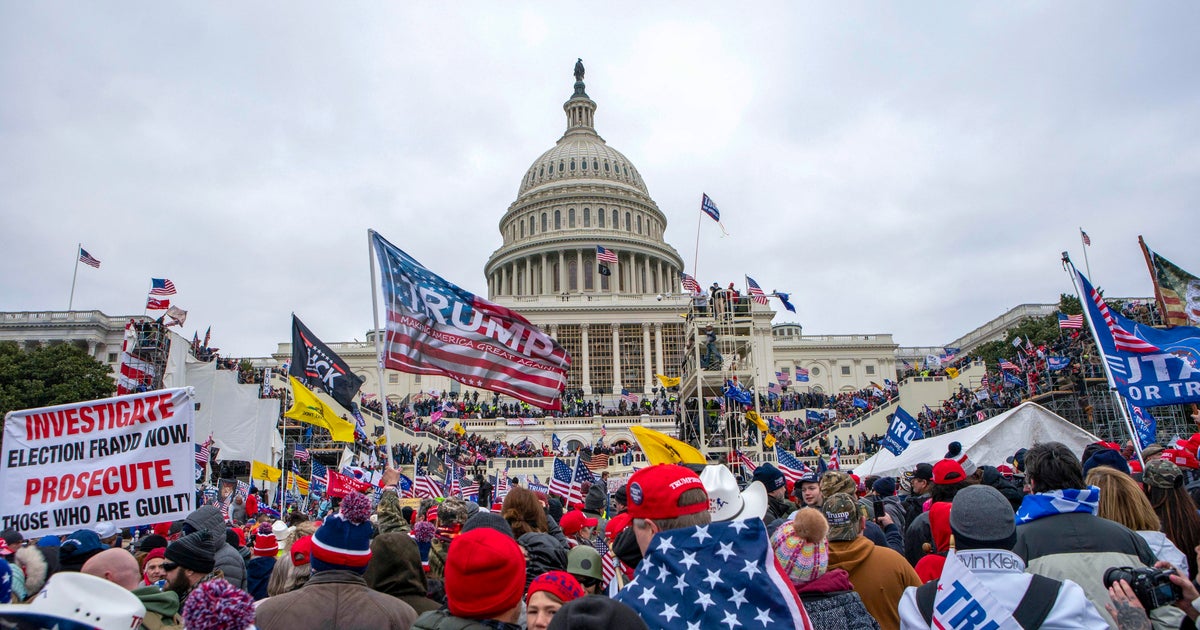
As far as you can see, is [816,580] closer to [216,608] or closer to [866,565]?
[866,565]

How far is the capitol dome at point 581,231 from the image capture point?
8456 centimetres

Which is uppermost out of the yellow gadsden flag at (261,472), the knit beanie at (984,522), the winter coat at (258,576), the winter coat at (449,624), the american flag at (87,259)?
the american flag at (87,259)

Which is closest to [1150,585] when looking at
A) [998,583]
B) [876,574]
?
[998,583]

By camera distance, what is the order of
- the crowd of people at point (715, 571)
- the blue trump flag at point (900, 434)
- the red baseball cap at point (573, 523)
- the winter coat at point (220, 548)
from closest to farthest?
the crowd of people at point (715, 571), the winter coat at point (220, 548), the red baseball cap at point (573, 523), the blue trump flag at point (900, 434)

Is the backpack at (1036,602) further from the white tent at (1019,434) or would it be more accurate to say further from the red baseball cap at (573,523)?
the white tent at (1019,434)

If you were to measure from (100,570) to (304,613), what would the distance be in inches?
56.0

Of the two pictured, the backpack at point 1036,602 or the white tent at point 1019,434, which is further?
the white tent at point 1019,434

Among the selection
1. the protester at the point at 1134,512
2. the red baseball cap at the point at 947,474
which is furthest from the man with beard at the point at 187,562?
the red baseball cap at the point at 947,474

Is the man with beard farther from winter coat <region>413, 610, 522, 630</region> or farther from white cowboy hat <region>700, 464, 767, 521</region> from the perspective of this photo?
white cowboy hat <region>700, 464, 767, 521</region>

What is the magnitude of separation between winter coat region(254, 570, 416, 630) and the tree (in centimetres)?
4229

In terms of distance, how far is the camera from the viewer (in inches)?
118

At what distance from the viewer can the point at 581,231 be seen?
86.6 meters

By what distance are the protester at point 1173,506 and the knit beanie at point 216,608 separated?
490cm

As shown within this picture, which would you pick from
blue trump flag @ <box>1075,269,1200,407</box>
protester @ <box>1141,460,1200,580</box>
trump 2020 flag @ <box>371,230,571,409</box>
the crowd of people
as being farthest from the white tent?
protester @ <box>1141,460,1200,580</box>
